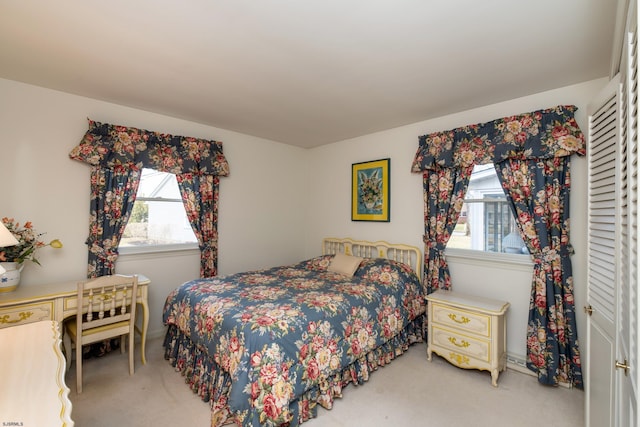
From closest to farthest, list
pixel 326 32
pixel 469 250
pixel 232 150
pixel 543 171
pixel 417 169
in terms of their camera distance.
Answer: pixel 326 32 → pixel 543 171 → pixel 469 250 → pixel 417 169 → pixel 232 150

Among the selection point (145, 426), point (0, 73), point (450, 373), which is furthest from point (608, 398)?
point (0, 73)

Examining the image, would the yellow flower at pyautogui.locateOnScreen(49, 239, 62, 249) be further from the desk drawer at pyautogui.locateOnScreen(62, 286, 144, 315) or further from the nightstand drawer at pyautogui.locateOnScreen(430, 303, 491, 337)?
the nightstand drawer at pyautogui.locateOnScreen(430, 303, 491, 337)

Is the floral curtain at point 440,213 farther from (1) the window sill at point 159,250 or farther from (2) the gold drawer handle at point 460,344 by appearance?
(1) the window sill at point 159,250

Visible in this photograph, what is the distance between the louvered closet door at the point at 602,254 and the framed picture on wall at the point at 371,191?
215cm

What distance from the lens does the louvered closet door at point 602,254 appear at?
55.6 inches

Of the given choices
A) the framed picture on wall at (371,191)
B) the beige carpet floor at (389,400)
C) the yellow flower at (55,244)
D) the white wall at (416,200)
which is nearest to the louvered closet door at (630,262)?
the beige carpet floor at (389,400)

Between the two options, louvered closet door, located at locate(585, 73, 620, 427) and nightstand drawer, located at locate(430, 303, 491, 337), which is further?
nightstand drawer, located at locate(430, 303, 491, 337)

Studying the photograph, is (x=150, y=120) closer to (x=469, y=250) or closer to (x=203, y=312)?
(x=203, y=312)

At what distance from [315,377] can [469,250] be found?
81.6 inches

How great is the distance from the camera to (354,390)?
7.86 feet

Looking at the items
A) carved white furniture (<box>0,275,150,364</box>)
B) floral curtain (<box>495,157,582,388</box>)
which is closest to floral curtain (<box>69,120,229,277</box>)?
carved white furniture (<box>0,275,150,364</box>)

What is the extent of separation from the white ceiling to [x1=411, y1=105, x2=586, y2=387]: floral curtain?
369 mm

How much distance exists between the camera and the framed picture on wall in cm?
377

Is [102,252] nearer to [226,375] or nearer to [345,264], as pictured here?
[226,375]
